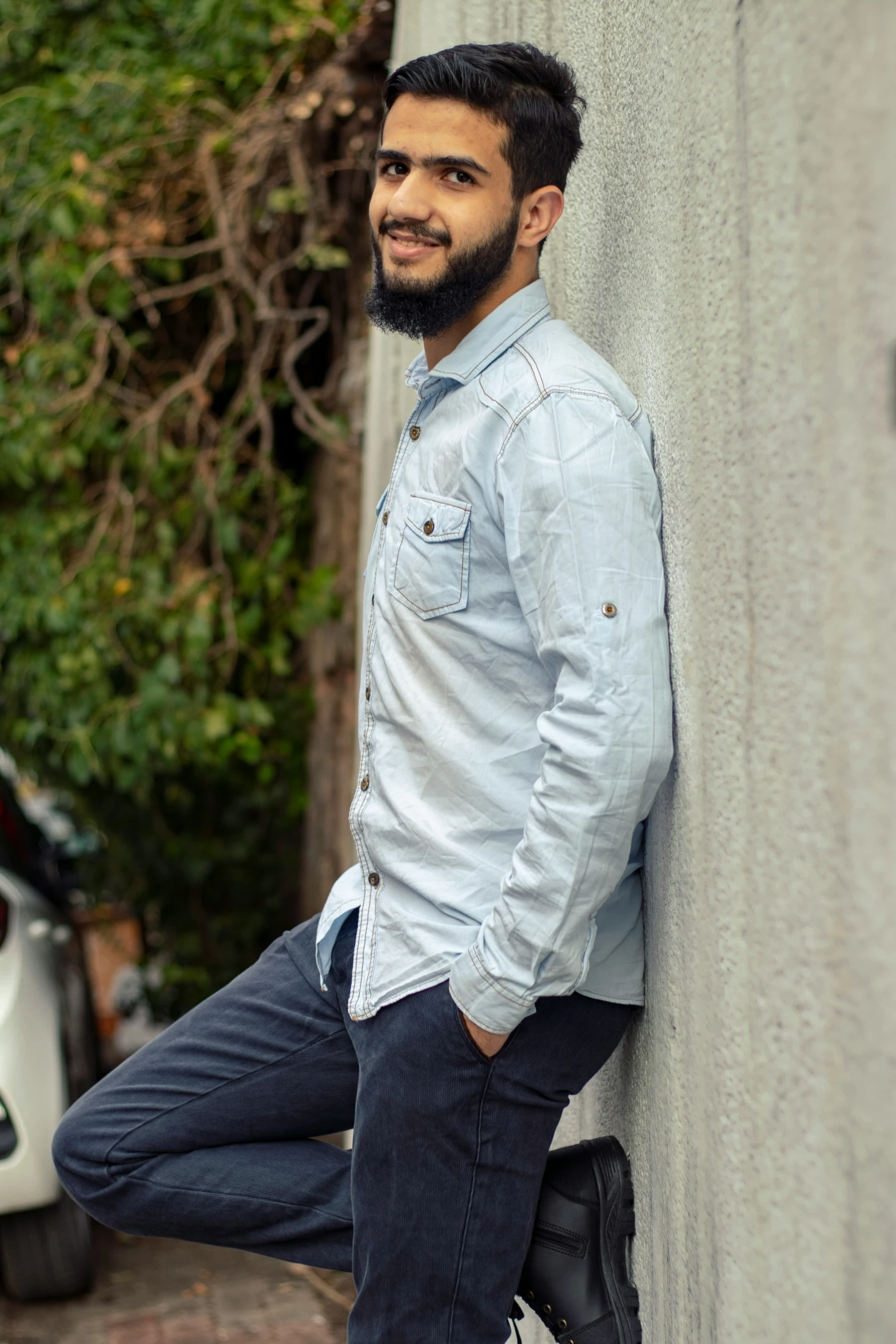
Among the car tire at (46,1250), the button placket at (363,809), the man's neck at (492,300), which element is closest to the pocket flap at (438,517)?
the button placket at (363,809)

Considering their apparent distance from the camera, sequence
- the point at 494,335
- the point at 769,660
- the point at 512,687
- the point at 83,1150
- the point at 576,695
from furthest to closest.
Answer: the point at 83,1150 → the point at 494,335 → the point at 512,687 → the point at 576,695 → the point at 769,660

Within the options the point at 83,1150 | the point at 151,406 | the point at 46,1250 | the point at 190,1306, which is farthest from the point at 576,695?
the point at 151,406

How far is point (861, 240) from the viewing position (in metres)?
0.96

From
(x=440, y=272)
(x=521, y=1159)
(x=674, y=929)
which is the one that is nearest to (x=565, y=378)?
(x=440, y=272)

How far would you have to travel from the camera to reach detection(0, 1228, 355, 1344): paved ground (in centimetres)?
366

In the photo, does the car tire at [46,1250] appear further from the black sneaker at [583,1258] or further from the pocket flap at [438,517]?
the pocket flap at [438,517]

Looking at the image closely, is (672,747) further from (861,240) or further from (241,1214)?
(241,1214)

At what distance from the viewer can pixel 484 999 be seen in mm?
1526

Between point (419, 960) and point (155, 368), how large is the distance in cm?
365

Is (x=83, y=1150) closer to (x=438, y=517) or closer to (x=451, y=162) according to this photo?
(x=438, y=517)

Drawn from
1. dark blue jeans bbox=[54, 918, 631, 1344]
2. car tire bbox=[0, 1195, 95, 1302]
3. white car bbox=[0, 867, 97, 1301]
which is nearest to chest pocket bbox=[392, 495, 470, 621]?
dark blue jeans bbox=[54, 918, 631, 1344]

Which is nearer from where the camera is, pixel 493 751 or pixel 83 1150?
pixel 493 751

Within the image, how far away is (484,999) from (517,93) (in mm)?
1185

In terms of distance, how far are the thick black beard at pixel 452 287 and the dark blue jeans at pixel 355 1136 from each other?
0.90 metres
